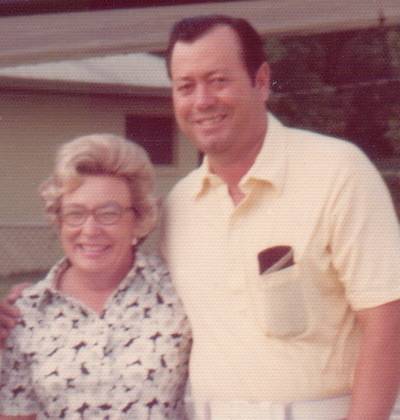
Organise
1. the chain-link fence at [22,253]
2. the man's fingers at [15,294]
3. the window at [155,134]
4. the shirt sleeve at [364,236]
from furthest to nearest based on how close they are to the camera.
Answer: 1. the chain-link fence at [22,253]
2. the window at [155,134]
3. the man's fingers at [15,294]
4. the shirt sleeve at [364,236]

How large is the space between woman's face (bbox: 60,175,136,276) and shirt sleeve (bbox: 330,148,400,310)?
0.54m

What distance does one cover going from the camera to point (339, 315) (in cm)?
206

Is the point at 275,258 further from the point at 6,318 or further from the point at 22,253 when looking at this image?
the point at 22,253

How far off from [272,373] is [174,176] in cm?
468

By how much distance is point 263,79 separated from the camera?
217 cm

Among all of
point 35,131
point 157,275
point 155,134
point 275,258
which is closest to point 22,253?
point 35,131

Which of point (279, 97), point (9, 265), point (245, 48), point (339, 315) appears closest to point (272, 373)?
point (339, 315)

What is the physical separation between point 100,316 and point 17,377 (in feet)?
0.81

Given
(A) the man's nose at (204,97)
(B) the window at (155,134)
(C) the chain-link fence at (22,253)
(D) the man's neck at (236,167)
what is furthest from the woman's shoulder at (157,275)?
(C) the chain-link fence at (22,253)

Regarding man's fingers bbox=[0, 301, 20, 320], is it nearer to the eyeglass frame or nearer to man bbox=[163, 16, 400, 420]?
the eyeglass frame

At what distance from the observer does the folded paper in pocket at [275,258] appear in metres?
2.00

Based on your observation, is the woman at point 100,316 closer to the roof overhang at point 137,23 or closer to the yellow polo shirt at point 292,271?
the yellow polo shirt at point 292,271

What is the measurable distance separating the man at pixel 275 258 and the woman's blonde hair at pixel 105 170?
173 mm

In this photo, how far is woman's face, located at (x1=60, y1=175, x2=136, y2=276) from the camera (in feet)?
7.38
